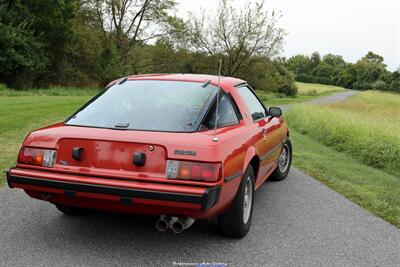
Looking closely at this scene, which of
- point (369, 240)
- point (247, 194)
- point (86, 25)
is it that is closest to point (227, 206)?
point (247, 194)

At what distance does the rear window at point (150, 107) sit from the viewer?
407 cm

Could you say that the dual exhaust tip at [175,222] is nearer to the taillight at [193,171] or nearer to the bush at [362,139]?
the taillight at [193,171]

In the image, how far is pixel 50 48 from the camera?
3338cm

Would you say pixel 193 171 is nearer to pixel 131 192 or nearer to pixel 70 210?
pixel 131 192

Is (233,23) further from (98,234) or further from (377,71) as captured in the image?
(377,71)

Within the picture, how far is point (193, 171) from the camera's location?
3570 mm

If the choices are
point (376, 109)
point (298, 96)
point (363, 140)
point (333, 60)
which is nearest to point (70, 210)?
point (363, 140)

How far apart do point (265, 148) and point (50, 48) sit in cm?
3093

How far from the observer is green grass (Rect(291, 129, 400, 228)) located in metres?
5.94

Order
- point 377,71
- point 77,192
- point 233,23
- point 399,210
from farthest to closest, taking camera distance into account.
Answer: point 377,71, point 233,23, point 399,210, point 77,192

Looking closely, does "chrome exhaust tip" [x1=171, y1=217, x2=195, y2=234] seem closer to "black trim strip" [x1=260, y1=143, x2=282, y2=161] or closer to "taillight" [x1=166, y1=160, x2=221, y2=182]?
"taillight" [x1=166, y1=160, x2=221, y2=182]

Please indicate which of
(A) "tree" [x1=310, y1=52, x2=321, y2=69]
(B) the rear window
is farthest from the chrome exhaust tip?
(A) "tree" [x1=310, y1=52, x2=321, y2=69]

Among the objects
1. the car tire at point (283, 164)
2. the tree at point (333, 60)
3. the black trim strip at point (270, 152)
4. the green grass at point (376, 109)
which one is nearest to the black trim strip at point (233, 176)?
the black trim strip at point (270, 152)

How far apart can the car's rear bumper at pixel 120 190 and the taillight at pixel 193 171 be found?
0.08 meters
